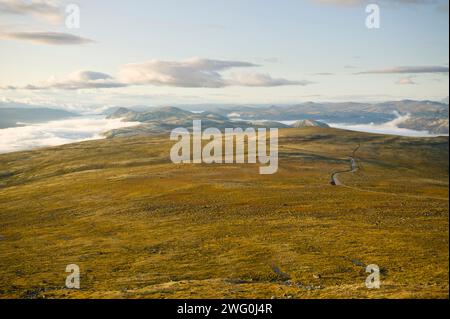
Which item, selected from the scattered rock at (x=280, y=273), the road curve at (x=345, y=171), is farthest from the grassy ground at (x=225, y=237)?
the road curve at (x=345, y=171)

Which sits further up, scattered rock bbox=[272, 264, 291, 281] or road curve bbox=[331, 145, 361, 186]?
road curve bbox=[331, 145, 361, 186]

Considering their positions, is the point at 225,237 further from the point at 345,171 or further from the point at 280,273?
the point at 345,171

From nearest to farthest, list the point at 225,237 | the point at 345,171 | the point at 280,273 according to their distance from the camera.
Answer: the point at 280,273 < the point at 225,237 < the point at 345,171

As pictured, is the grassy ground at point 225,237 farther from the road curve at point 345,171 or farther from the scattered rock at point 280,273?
the road curve at point 345,171

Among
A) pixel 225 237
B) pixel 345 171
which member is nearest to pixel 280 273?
pixel 225 237

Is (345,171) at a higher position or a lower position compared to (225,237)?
higher

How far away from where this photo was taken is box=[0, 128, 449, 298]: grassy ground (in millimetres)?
51500

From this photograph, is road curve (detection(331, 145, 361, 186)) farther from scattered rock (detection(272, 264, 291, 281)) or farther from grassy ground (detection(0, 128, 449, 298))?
scattered rock (detection(272, 264, 291, 281))

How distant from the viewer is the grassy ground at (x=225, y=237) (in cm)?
5150

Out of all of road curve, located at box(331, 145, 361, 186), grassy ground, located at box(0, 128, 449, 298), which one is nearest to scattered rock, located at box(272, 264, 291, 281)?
grassy ground, located at box(0, 128, 449, 298)

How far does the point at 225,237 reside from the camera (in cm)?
7325
